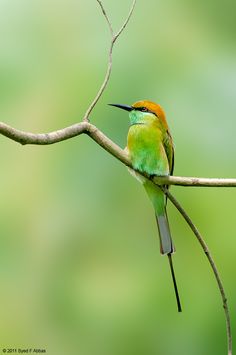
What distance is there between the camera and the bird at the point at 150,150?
96.6 inches

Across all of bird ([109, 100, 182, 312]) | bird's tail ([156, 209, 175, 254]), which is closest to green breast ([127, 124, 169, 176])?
bird ([109, 100, 182, 312])

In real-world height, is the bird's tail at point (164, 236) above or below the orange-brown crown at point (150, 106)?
below

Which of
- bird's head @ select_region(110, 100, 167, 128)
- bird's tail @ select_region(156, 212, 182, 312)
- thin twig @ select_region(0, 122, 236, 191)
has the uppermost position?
bird's head @ select_region(110, 100, 167, 128)

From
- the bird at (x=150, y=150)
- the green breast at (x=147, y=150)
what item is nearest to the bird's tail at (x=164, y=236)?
the bird at (x=150, y=150)

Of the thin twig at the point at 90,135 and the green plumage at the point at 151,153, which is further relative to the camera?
the green plumage at the point at 151,153

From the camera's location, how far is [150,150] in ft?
8.14

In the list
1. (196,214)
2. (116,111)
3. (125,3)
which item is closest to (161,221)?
(196,214)

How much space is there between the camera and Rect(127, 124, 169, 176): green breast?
245 centimetres

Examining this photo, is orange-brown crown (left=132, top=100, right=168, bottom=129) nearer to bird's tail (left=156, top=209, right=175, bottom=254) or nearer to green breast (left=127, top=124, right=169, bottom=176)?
green breast (left=127, top=124, right=169, bottom=176)

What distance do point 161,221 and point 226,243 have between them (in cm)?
105

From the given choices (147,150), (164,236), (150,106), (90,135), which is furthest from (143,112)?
(90,135)

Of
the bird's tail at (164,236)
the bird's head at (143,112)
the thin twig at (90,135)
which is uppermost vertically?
the bird's head at (143,112)

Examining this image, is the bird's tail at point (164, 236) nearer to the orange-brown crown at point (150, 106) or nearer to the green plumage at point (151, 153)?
the green plumage at point (151, 153)

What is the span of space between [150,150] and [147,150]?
0.6 inches
